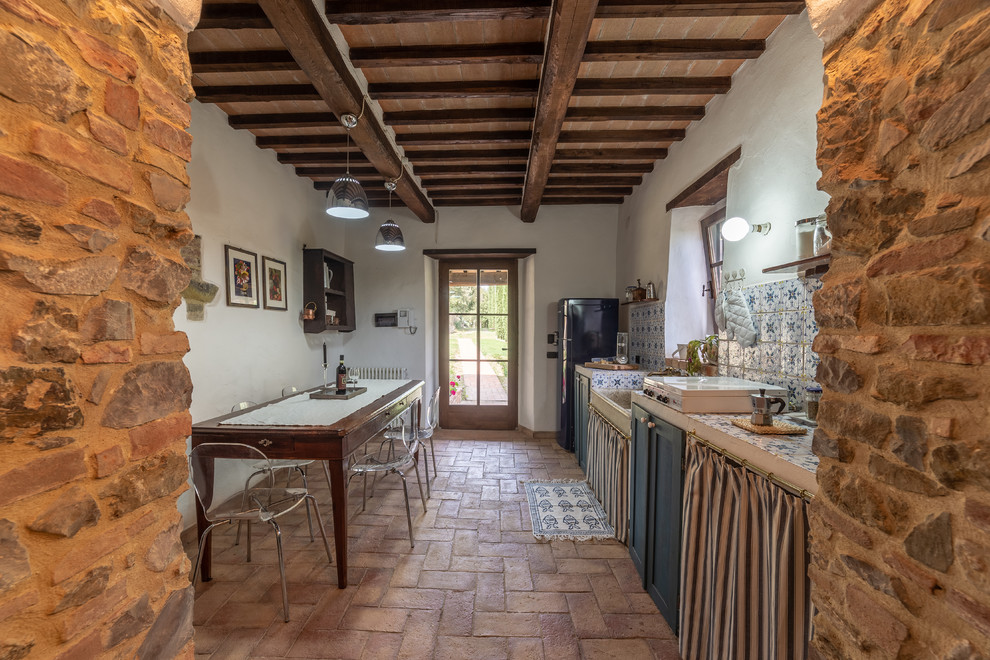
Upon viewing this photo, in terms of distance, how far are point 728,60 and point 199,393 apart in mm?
3864

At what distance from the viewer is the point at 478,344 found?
5301 mm

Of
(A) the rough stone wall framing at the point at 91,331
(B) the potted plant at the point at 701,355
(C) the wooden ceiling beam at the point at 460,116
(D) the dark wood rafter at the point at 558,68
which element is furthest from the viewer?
(C) the wooden ceiling beam at the point at 460,116

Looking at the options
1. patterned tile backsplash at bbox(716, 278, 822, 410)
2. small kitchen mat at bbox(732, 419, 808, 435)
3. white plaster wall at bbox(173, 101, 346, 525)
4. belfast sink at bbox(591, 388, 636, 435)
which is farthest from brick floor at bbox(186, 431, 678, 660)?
patterned tile backsplash at bbox(716, 278, 822, 410)

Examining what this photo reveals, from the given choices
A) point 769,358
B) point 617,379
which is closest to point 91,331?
point 769,358

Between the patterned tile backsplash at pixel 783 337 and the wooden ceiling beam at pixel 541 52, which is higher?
the wooden ceiling beam at pixel 541 52

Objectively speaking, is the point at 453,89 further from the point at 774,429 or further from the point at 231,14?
the point at 774,429

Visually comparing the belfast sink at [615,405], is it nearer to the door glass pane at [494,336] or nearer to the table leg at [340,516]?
the table leg at [340,516]

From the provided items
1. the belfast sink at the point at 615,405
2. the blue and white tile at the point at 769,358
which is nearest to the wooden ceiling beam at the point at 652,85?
the blue and white tile at the point at 769,358

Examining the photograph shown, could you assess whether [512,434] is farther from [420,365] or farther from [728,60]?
[728,60]

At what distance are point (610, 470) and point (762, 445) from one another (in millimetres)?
1564

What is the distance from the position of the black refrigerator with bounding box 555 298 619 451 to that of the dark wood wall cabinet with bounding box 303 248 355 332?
2439 millimetres

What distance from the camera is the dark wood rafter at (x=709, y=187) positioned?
2.60 m

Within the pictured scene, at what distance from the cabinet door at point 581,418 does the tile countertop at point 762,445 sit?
186 centimetres

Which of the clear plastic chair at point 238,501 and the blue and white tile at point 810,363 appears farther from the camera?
the clear plastic chair at point 238,501
